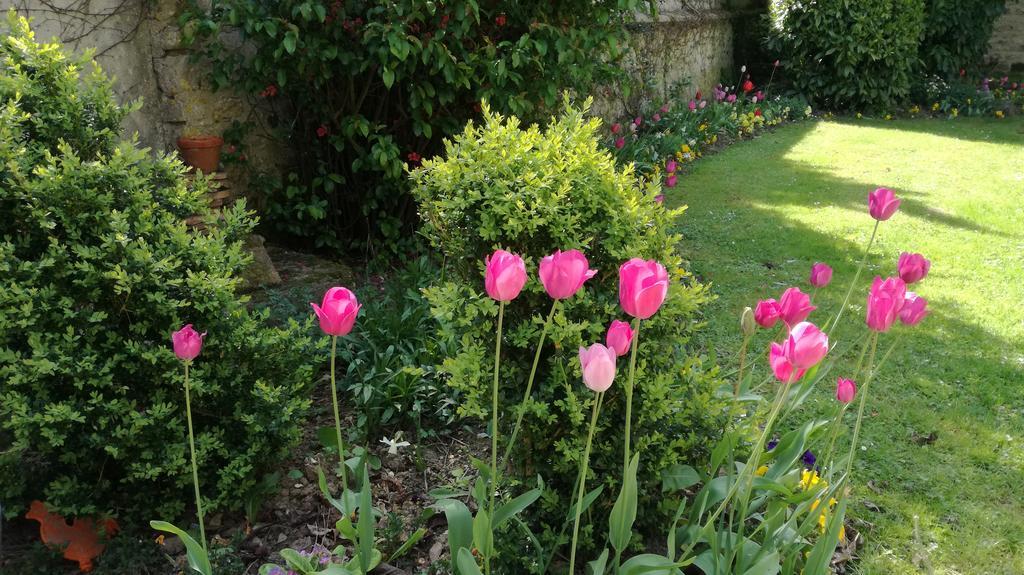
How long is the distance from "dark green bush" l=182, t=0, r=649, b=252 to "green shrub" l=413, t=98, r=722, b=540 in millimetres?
1863

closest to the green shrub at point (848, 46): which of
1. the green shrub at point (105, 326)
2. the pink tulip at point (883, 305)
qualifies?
the pink tulip at point (883, 305)

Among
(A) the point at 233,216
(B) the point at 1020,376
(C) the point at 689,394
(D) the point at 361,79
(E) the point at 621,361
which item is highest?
(D) the point at 361,79

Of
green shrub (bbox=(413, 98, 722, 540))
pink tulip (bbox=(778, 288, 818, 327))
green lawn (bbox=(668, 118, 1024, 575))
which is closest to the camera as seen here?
A: pink tulip (bbox=(778, 288, 818, 327))

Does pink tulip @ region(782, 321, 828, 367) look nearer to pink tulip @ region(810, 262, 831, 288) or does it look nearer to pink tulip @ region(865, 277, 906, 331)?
pink tulip @ region(865, 277, 906, 331)

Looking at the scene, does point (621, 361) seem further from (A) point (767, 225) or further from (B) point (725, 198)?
(B) point (725, 198)

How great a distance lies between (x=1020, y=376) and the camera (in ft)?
11.8

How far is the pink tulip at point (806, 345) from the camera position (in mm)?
1474

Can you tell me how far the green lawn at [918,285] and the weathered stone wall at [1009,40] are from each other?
3.41 meters

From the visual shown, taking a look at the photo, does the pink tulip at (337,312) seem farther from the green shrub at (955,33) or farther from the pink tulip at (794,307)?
the green shrub at (955,33)

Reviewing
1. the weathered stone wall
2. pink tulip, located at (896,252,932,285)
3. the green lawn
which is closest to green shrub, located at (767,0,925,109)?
the green lawn

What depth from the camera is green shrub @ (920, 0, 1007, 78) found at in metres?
10.9

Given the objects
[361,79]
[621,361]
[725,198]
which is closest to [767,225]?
[725,198]

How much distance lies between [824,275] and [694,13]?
8.38 m

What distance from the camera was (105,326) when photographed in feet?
7.12
